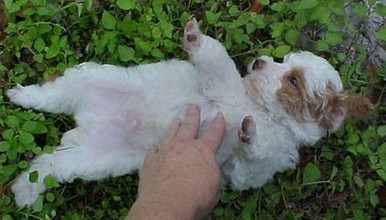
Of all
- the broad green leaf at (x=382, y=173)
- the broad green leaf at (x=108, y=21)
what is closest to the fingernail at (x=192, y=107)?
the broad green leaf at (x=108, y=21)

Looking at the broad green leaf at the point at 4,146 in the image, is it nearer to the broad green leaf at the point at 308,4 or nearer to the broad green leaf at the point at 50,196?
the broad green leaf at the point at 50,196

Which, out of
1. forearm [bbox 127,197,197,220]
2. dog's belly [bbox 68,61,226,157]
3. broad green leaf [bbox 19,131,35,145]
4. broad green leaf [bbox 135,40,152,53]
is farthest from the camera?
broad green leaf [bbox 135,40,152,53]

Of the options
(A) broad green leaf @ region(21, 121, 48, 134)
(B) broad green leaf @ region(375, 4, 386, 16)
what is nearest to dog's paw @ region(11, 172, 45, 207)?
(A) broad green leaf @ region(21, 121, 48, 134)

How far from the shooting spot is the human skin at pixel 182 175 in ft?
10.1

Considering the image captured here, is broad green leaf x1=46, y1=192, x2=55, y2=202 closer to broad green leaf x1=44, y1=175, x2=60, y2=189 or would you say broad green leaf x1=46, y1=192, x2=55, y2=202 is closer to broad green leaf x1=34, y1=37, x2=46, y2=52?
broad green leaf x1=44, y1=175, x2=60, y2=189

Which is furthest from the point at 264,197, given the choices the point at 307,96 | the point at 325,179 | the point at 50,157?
the point at 50,157

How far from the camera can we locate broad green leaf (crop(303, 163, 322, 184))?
14.8 ft

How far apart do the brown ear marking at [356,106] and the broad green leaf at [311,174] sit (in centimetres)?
62

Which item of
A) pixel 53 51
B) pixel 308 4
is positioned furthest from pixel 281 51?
pixel 53 51

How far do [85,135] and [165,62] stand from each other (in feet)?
2.02

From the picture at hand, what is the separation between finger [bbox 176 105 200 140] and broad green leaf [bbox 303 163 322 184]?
1.03 meters

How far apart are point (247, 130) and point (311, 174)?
1.01 m

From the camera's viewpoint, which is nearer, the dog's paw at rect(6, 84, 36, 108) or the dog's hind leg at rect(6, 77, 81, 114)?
the dog's hind leg at rect(6, 77, 81, 114)

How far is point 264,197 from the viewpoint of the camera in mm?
4598
